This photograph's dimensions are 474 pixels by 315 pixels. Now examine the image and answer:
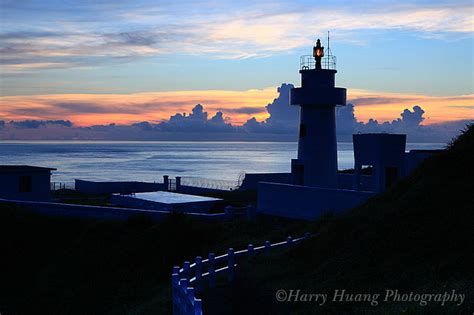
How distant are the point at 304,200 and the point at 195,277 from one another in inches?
479

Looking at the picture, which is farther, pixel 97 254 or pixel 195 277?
pixel 97 254

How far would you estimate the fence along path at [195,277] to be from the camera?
32.3ft

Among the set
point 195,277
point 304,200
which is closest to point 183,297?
point 195,277

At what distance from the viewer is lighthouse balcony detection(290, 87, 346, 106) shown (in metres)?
30.7

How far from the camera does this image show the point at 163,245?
963 inches

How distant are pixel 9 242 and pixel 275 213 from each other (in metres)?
11.9

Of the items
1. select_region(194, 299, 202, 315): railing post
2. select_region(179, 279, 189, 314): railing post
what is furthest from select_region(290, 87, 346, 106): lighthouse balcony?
select_region(194, 299, 202, 315): railing post

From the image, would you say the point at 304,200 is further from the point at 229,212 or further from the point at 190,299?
the point at 190,299

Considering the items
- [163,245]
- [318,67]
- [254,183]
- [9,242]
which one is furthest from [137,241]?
[254,183]

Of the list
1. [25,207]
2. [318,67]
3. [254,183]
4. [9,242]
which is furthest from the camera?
[254,183]

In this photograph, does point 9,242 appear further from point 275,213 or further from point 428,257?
point 428,257

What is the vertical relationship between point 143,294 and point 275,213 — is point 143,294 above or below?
below

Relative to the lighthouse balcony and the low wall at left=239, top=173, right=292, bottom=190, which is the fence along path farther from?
the low wall at left=239, top=173, right=292, bottom=190

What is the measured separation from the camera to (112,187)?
44312 mm
